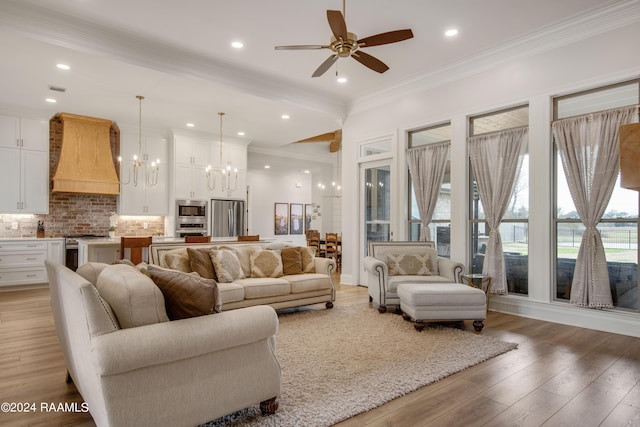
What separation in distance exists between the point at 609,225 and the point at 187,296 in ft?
14.3

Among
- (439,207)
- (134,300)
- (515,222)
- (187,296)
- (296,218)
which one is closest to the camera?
(134,300)

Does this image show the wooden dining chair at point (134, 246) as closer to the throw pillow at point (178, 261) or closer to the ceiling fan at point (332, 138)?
the throw pillow at point (178, 261)

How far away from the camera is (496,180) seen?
480 centimetres

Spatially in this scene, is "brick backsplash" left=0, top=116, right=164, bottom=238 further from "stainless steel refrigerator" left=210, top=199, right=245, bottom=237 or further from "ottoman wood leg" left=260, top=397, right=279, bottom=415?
"ottoman wood leg" left=260, top=397, right=279, bottom=415

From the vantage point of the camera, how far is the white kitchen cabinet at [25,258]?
19.9 ft

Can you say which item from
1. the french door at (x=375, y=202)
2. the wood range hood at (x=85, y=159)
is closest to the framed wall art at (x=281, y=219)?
the wood range hood at (x=85, y=159)

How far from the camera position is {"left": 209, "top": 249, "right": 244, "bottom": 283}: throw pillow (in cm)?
423

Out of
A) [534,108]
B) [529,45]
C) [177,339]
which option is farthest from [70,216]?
[529,45]

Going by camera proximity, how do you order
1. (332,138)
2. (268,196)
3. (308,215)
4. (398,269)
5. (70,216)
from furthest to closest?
(308,215)
(268,196)
(332,138)
(70,216)
(398,269)

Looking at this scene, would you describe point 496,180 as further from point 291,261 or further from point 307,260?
point 291,261

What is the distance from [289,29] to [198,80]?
160cm

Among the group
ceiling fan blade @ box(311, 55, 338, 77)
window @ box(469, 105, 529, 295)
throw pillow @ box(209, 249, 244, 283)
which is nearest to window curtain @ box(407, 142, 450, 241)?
window @ box(469, 105, 529, 295)

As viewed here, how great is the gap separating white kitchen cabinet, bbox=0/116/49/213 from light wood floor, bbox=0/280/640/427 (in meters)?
3.61

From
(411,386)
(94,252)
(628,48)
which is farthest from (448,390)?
(94,252)
